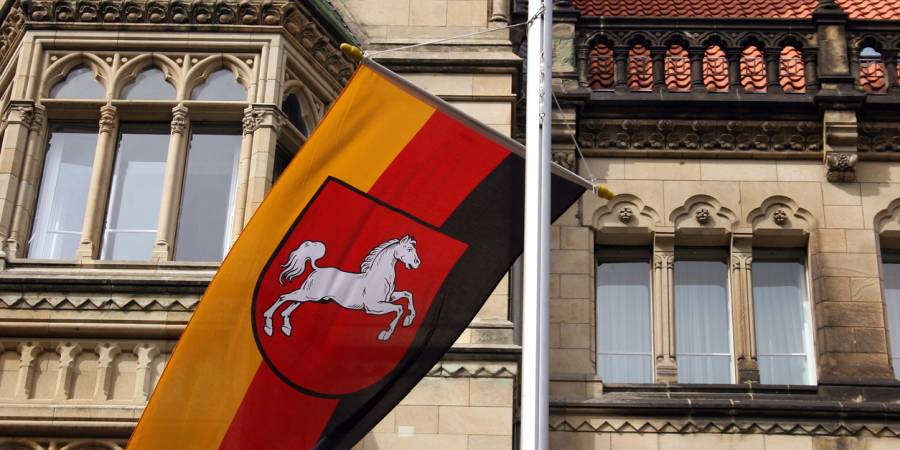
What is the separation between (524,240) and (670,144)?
7229 millimetres

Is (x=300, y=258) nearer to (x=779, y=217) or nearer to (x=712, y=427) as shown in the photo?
(x=712, y=427)

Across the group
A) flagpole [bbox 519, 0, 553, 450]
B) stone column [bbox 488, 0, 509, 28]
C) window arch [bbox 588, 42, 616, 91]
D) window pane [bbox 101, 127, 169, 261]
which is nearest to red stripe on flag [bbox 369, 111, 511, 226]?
flagpole [bbox 519, 0, 553, 450]

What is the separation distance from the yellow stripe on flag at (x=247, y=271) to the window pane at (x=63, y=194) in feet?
16.5

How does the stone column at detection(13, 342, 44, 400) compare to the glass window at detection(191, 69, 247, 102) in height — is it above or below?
below

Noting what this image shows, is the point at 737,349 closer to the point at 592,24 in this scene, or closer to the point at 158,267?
Result: the point at 592,24

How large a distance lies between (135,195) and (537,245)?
6.88 meters

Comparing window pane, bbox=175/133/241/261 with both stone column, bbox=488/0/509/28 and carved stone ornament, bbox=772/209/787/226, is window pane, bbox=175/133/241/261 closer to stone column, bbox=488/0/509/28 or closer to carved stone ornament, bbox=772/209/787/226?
stone column, bbox=488/0/509/28

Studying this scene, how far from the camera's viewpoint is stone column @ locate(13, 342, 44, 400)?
14461 mm

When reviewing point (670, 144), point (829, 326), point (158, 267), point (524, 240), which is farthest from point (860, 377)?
point (158, 267)

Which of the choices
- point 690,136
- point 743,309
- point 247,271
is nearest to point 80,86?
point 247,271

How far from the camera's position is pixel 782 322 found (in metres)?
17.0

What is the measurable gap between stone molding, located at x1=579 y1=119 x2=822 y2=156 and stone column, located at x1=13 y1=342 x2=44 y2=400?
7018 millimetres

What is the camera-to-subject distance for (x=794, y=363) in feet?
54.9

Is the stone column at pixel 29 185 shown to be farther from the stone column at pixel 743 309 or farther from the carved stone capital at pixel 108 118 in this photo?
the stone column at pixel 743 309
